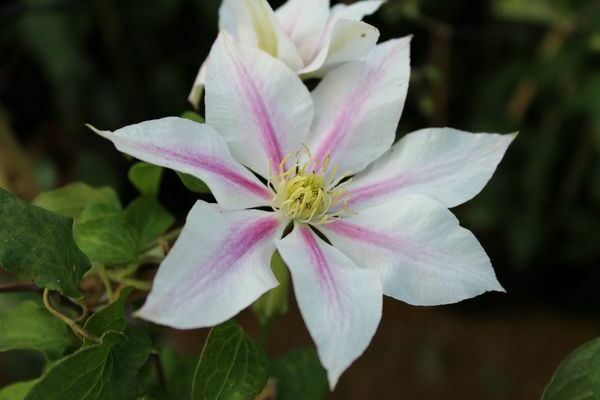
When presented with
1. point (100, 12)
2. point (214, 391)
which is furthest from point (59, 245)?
point (100, 12)

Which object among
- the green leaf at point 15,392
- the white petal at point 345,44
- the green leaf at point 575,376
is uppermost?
the white petal at point 345,44

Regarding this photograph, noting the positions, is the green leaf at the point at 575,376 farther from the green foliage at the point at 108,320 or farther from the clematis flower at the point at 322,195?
the green foliage at the point at 108,320

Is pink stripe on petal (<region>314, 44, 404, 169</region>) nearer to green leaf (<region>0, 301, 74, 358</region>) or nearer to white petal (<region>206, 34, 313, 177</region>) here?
white petal (<region>206, 34, 313, 177</region>)

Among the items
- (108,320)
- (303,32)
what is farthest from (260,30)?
(108,320)

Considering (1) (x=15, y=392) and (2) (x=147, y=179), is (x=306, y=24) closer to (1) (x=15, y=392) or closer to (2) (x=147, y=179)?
(2) (x=147, y=179)

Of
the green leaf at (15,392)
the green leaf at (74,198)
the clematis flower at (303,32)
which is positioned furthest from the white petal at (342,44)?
the green leaf at (15,392)

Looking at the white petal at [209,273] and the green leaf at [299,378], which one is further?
the green leaf at [299,378]

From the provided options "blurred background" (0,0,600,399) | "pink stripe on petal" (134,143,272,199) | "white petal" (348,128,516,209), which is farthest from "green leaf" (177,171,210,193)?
"blurred background" (0,0,600,399)
